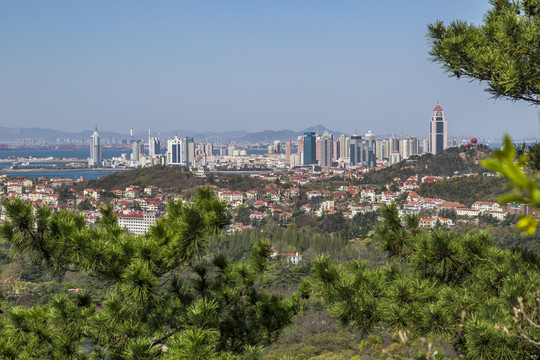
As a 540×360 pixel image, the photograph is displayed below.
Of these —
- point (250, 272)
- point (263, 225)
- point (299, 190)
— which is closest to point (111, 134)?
point (299, 190)

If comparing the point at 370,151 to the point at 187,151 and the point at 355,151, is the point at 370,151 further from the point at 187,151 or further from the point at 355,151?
the point at 187,151

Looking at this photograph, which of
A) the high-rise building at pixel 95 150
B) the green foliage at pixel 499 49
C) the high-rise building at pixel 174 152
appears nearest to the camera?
the green foliage at pixel 499 49

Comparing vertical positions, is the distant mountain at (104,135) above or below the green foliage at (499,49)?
above

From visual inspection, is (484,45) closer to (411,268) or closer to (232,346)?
(411,268)

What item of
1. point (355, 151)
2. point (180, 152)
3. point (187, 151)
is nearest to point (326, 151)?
point (355, 151)

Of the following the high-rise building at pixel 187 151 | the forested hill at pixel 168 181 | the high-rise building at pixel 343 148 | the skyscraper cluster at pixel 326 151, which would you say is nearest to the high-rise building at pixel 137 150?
the skyscraper cluster at pixel 326 151

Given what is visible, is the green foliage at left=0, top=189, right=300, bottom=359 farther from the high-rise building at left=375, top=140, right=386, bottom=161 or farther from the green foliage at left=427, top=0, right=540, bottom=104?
the high-rise building at left=375, top=140, right=386, bottom=161

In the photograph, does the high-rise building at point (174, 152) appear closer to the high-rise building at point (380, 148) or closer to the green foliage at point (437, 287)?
the high-rise building at point (380, 148)
